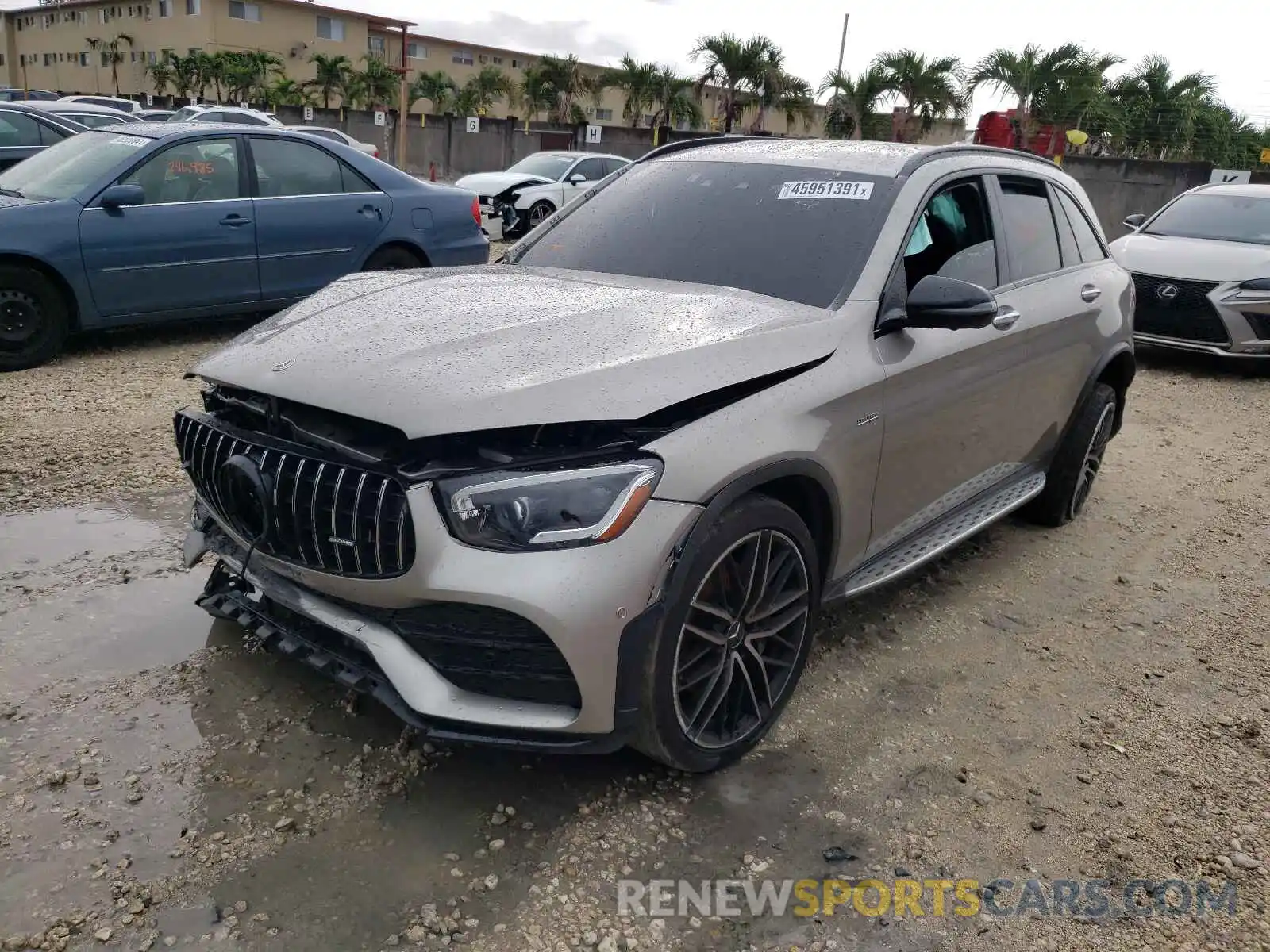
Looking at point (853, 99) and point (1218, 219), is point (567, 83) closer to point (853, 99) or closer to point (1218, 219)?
point (853, 99)

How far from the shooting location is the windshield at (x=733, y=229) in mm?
3252

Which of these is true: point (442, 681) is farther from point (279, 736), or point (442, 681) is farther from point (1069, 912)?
point (1069, 912)

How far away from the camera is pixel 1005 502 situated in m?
4.14

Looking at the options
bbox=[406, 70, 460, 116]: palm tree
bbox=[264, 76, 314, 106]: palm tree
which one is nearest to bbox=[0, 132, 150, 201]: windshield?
bbox=[264, 76, 314, 106]: palm tree

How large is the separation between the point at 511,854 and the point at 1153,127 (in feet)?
78.3

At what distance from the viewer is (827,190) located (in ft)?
11.5

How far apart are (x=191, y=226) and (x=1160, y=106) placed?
2294 cm

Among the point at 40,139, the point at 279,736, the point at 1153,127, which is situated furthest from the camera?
the point at 1153,127

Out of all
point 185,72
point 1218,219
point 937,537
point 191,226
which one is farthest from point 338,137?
point 185,72

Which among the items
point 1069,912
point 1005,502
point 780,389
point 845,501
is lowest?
point 1069,912

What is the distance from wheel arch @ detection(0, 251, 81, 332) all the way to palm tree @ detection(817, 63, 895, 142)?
2444cm

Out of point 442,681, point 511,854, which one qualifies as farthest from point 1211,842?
point 442,681

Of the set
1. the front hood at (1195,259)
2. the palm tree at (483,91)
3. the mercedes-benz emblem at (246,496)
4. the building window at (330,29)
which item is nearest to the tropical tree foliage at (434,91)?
the palm tree at (483,91)

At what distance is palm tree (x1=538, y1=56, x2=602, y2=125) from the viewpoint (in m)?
45.3
